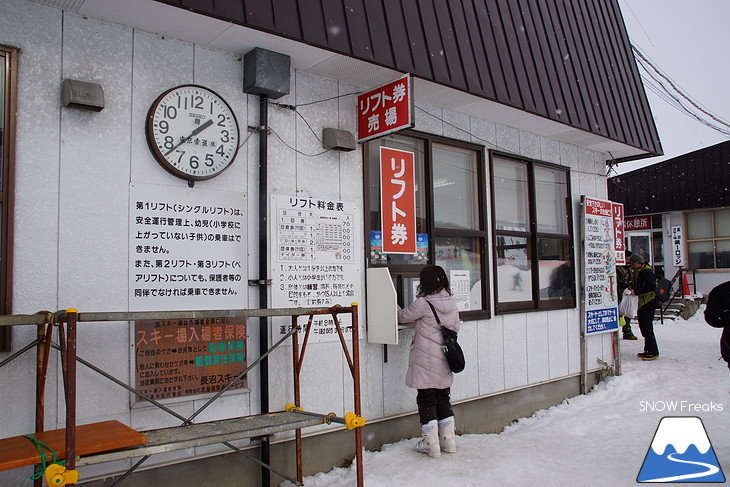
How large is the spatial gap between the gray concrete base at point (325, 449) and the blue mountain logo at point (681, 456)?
1612 mm

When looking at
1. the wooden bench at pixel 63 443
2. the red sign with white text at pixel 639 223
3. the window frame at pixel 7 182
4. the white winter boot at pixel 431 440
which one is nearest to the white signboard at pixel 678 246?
the red sign with white text at pixel 639 223

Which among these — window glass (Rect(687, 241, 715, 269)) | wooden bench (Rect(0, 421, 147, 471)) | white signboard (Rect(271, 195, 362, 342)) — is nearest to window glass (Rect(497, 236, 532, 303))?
white signboard (Rect(271, 195, 362, 342))

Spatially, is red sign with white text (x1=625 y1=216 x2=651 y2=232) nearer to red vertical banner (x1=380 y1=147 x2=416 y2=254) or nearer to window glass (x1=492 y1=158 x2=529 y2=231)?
window glass (x1=492 y1=158 x2=529 y2=231)

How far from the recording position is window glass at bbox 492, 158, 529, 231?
7.20 metres

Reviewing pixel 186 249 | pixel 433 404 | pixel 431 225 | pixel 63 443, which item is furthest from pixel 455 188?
pixel 63 443

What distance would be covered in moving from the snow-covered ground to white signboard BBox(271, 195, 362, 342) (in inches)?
51.4

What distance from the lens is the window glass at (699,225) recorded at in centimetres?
1917

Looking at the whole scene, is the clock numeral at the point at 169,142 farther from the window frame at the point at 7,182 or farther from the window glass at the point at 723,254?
the window glass at the point at 723,254

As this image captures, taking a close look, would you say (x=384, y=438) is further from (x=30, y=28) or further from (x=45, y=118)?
(x=30, y=28)

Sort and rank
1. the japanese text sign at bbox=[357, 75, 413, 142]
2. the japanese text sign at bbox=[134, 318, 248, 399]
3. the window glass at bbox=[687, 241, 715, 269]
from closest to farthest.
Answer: the japanese text sign at bbox=[134, 318, 248, 399]
the japanese text sign at bbox=[357, 75, 413, 142]
the window glass at bbox=[687, 241, 715, 269]

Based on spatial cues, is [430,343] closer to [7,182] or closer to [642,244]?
[7,182]

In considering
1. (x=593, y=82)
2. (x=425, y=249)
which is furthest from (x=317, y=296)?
(x=593, y=82)

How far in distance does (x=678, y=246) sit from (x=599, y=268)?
13247mm

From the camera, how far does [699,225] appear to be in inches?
764
